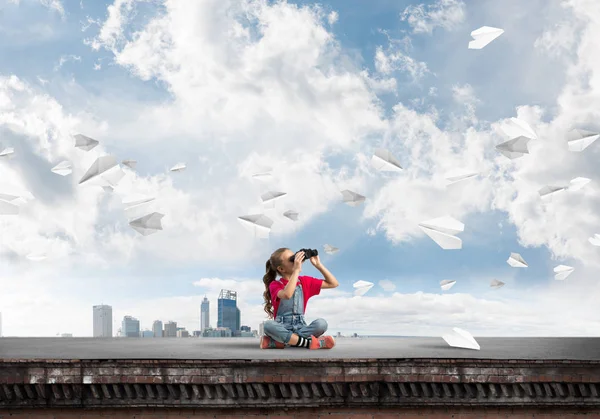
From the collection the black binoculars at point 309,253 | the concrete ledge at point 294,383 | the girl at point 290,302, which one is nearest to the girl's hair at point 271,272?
the girl at point 290,302

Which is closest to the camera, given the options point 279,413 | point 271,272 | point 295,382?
point 295,382

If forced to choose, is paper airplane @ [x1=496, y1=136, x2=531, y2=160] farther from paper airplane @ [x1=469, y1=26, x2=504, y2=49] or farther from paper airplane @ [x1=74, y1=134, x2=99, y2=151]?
paper airplane @ [x1=74, y1=134, x2=99, y2=151]

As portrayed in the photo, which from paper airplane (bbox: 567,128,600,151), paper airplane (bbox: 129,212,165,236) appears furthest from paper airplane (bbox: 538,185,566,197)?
paper airplane (bbox: 129,212,165,236)

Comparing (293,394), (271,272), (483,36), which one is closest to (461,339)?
(271,272)

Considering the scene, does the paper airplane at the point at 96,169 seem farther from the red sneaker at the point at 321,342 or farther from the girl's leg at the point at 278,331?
the red sneaker at the point at 321,342

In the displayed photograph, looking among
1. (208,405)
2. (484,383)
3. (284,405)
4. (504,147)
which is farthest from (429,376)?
(504,147)

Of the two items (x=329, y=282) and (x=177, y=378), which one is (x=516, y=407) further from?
(x=177, y=378)

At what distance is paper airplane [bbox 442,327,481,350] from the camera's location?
8898mm

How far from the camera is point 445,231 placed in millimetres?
9125

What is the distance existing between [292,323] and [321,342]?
A: 511mm

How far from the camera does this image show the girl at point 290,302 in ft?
28.0

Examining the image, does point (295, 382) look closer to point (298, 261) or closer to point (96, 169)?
point (298, 261)

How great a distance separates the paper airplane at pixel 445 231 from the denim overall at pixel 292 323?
2149 mm

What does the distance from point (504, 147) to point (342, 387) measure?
15.7ft
